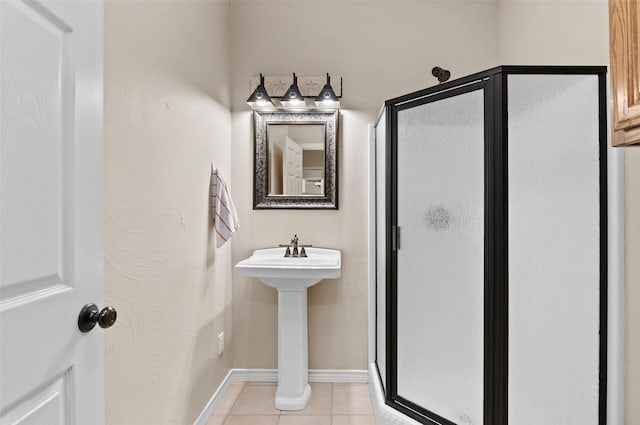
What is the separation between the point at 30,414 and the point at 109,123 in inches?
34.7

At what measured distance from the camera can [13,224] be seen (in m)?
0.71

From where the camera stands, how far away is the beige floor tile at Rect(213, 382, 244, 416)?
2314 millimetres

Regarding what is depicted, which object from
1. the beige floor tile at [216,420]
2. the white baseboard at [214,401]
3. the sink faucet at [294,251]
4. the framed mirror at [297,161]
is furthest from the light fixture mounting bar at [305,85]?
the beige floor tile at [216,420]

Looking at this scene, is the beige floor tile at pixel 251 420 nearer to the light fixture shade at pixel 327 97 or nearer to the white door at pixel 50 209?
the white door at pixel 50 209

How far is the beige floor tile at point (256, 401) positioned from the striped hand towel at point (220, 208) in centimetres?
101

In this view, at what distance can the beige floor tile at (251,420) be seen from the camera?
218 cm

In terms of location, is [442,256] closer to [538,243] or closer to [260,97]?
[538,243]

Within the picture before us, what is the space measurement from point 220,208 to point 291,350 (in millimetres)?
947

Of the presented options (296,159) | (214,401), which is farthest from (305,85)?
(214,401)

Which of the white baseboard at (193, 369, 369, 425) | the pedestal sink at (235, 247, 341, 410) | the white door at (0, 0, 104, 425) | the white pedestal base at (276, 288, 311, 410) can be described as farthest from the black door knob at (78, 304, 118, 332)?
the white baseboard at (193, 369, 369, 425)

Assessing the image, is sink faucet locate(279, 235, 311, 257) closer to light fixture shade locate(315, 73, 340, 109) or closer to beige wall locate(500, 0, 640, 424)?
light fixture shade locate(315, 73, 340, 109)

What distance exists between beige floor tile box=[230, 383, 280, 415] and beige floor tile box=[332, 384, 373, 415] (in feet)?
1.23

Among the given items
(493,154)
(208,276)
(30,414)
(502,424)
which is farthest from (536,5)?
(30,414)

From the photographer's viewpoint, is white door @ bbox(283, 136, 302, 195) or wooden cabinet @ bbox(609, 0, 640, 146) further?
white door @ bbox(283, 136, 302, 195)
